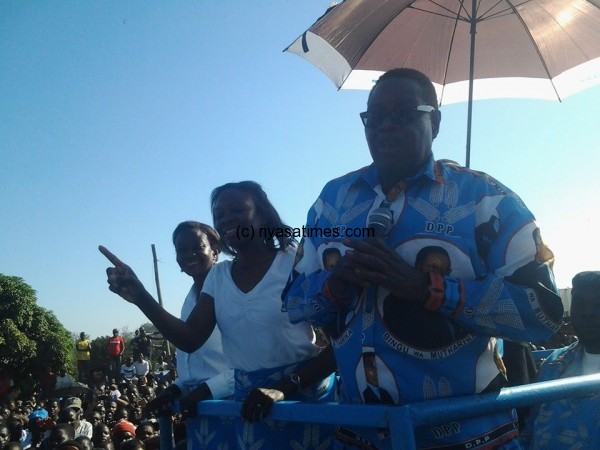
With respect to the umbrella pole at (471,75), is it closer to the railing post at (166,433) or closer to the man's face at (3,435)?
the railing post at (166,433)

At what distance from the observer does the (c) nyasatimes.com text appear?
1618 millimetres

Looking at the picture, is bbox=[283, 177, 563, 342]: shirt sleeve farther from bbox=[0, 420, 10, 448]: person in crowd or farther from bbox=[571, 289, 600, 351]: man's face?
bbox=[0, 420, 10, 448]: person in crowd

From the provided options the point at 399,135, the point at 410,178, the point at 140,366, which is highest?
the point at 399,135

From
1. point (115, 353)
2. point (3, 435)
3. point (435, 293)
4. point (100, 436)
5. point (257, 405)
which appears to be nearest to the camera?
point (435, 293)

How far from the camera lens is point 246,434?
200 cm

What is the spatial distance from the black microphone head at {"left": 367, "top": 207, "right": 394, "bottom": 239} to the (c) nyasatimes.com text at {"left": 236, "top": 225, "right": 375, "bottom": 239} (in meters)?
0.01

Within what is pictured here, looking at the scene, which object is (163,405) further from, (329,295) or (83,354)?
(83,354)

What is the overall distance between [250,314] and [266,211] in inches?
21.0

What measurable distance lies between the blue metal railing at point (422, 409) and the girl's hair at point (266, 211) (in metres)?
1.09

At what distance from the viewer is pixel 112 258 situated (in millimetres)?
2229

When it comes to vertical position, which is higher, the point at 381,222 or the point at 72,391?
the point at 381,222

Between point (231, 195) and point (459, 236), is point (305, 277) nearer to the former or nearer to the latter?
point (459, 236)

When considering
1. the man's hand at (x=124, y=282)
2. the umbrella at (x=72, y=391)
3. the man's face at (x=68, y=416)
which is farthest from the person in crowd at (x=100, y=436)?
the umbrella at (x=72, y=391)

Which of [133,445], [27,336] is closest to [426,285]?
[133,445]
